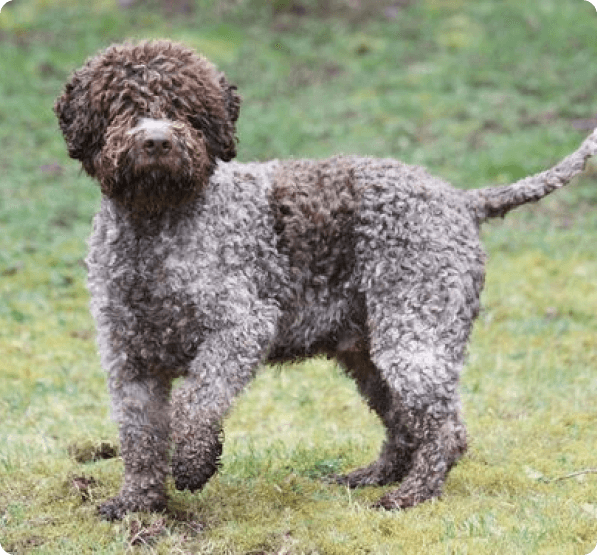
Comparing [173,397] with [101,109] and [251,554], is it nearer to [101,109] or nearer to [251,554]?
[251,554]

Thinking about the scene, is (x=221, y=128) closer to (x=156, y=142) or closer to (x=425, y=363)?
(x=156, y=142)

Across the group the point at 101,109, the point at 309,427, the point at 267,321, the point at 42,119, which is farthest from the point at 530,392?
the point at 42,119

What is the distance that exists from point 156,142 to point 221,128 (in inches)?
20.9

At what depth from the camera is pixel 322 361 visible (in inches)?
373

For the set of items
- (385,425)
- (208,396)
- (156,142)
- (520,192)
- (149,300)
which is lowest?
(385,425)

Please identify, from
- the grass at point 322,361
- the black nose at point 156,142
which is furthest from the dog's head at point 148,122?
the grass at point 322,361

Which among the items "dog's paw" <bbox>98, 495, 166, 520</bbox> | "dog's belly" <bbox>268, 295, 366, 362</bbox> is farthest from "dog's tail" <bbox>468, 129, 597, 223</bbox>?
"dog's paw" <bbox>98, 495, 166, 520</bbox>

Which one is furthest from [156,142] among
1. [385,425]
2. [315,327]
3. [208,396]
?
[385,425]

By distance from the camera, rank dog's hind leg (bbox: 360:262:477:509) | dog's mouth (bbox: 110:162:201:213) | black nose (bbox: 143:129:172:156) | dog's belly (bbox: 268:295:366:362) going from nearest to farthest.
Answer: black nose (bbox: 143:129:172:156) → dog's mouth (bbox: 110:162:201:213) → dog's hind leg (bbox: 360:262:477:509) → dog's belly (bbox: 268:295:366:362)

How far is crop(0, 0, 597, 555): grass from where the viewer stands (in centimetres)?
582

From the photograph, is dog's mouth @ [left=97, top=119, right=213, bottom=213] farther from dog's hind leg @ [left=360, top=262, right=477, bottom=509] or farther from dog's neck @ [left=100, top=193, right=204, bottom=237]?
dog's hind leg @ [left=360, top=262, right=477, bottom=509]

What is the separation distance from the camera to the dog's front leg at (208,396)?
18.7ft

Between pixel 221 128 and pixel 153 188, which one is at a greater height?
pixel 221 128

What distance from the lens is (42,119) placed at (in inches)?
691
